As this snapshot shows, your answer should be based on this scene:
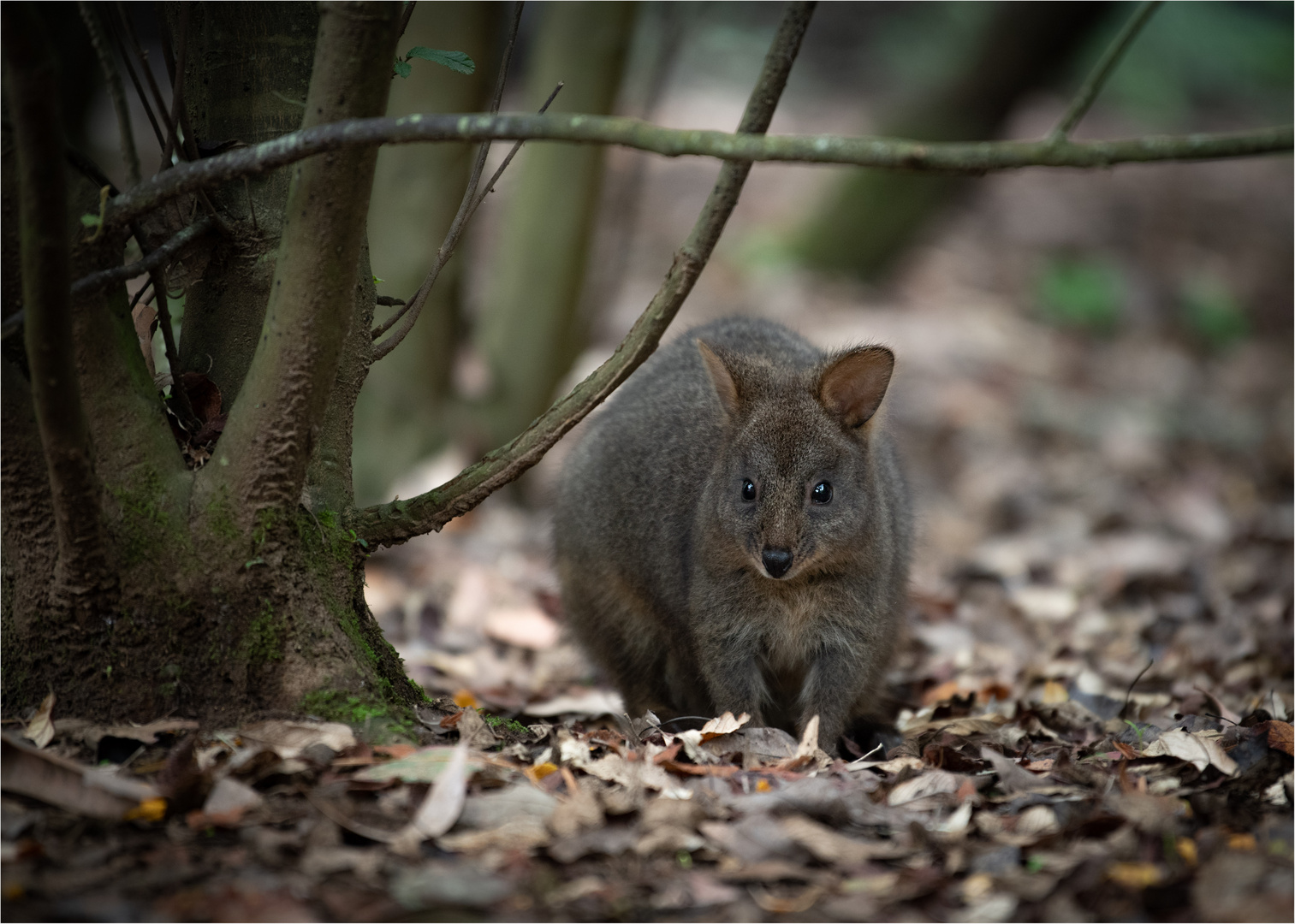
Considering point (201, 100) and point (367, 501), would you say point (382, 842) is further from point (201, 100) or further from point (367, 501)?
point (367, 501)

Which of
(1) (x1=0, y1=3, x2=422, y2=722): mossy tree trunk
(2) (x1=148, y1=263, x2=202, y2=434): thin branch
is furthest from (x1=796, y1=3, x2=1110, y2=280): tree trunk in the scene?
(2) (x1=148, y1=263, x2=202, y2=434): thin branch

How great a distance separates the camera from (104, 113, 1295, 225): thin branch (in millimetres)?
2521

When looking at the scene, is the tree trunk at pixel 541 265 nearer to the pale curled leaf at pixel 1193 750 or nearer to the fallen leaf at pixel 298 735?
the fallen leaf at pixel 298 735

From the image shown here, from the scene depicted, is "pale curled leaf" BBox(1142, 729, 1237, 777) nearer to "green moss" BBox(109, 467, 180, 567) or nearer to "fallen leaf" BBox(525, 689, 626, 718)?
"fallen leaf" BBox(525, 689, 626, 718)

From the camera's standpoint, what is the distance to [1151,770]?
3.65 meters

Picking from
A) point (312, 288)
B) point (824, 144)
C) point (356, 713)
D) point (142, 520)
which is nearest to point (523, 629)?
point (356, 713)

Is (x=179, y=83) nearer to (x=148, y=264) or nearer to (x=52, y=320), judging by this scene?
(x=148, y=264)

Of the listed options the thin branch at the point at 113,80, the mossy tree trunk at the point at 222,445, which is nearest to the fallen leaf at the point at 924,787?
the mossy tree trunk at the point at 222,445

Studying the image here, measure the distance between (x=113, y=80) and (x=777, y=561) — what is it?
2.60 m

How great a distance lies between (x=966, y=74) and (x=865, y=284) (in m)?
2.50

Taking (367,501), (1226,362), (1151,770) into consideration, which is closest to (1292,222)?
(1226,362)

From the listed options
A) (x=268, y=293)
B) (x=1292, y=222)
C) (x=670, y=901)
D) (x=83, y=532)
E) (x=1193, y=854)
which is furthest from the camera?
(x=1292, y=222)

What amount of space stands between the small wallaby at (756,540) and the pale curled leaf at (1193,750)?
1.17m

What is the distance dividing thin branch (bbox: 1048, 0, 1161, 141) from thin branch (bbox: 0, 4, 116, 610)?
7.51 ft
